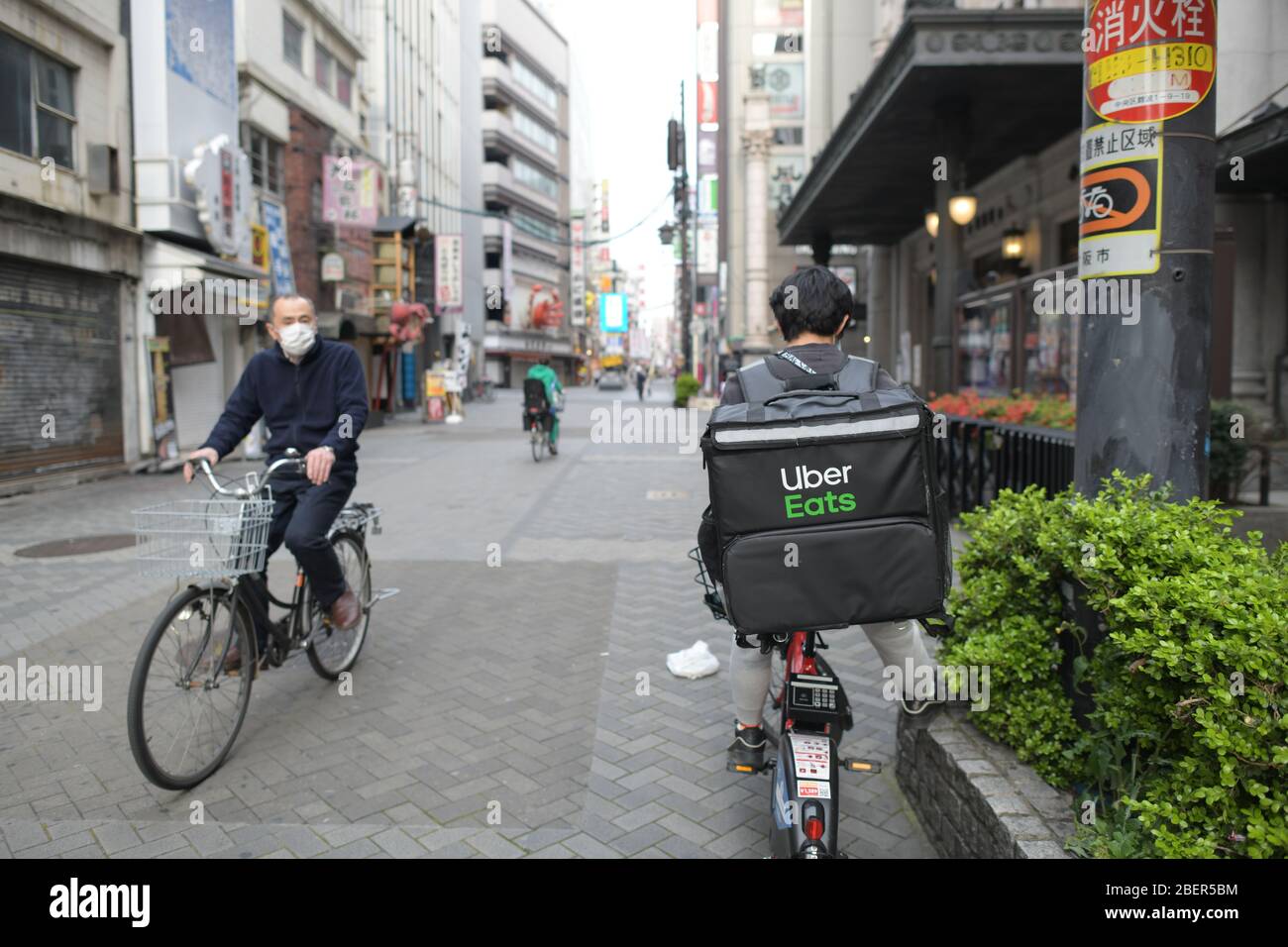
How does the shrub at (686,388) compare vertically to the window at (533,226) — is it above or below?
below

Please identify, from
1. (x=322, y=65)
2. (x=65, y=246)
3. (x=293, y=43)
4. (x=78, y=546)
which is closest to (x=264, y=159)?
(x=293, y=43)

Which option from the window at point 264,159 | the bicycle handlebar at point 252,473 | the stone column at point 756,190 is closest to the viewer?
the bicycle handlebar at point 252,473

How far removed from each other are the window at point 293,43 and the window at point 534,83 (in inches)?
2175

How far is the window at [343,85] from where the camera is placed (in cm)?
2606

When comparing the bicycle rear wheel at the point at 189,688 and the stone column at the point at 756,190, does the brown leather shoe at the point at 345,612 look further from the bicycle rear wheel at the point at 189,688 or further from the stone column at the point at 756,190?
the stone column at the point at 756,190

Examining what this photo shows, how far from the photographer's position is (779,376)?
2877 millimetres

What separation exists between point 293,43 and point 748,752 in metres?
24.7

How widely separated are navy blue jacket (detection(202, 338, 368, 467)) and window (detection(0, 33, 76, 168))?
426 inches

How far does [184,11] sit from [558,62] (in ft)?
252

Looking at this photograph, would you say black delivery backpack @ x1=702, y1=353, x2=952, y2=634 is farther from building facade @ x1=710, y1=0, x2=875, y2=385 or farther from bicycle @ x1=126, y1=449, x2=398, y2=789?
building facade @ x1=710, y1=0, x2=875, y2=385

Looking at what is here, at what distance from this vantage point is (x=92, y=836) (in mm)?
3363
